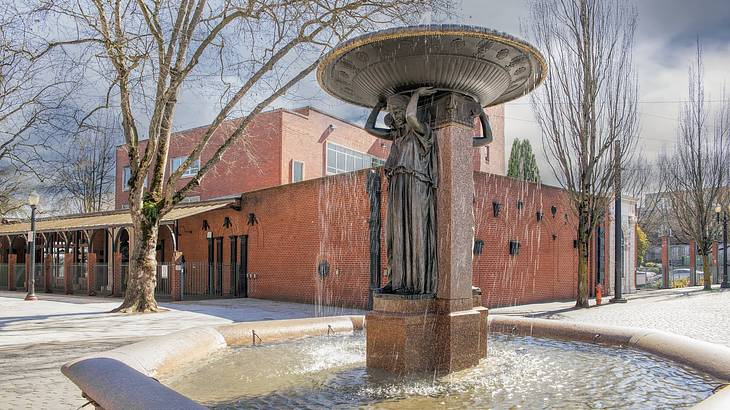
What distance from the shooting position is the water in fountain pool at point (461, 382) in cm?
469

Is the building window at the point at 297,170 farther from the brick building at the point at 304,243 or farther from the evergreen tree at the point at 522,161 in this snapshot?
the evergreen tree at the point at 522,161

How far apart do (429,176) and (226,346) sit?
326 centimetres

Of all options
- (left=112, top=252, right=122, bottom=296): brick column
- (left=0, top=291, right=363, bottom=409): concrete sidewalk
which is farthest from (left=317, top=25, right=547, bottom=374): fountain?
(left=112, top=252, right=122, bottom=296): brick column

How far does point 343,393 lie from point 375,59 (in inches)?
131

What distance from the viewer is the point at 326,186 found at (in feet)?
61.7

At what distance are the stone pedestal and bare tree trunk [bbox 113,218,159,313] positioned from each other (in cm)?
1103

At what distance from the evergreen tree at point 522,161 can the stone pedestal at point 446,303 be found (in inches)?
1627

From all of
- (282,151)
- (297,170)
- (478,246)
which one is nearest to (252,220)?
(282,151)

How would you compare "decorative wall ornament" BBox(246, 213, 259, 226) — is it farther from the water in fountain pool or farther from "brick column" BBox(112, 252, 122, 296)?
the water in fountain pool

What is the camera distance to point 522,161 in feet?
154

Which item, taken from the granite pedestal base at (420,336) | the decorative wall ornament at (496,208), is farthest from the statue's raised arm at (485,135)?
the decorative wall ornament at (496,208)

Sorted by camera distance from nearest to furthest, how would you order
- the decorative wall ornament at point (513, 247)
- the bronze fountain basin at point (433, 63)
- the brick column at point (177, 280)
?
the bronze fountain basin at point (433, 63)
the decorative wall ornament at point (513, 247)
the brick column at point (177, 280)

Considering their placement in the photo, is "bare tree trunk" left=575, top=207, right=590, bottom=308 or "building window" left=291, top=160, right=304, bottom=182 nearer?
"bare tree trunk" left=575, top=207, right=590, bottom=308

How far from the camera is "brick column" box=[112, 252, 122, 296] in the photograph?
21972 mm
